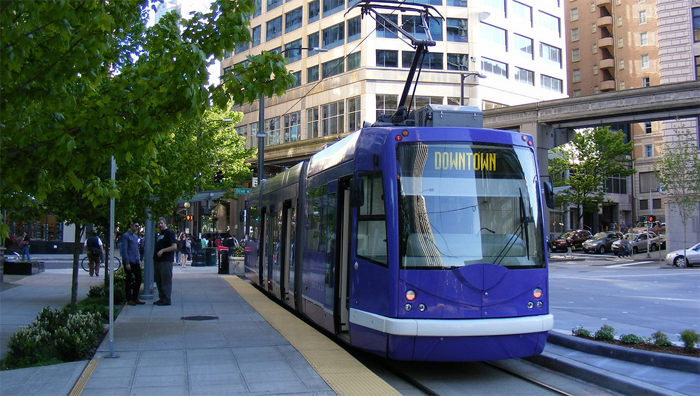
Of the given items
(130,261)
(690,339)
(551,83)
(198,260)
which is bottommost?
(690,339)

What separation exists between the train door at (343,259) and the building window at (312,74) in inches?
1690

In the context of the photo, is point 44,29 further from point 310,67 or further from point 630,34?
→ point 630,34

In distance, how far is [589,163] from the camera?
182 ft

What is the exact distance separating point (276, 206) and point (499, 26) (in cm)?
3902

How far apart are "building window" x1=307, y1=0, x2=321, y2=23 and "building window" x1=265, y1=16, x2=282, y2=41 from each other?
14.0 ft

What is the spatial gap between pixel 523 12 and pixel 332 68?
16.4 m

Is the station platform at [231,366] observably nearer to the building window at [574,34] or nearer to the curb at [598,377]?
the curb at [598,377]

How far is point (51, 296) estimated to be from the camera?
55.2ft

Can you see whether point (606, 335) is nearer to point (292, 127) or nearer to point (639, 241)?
point (639, 241)

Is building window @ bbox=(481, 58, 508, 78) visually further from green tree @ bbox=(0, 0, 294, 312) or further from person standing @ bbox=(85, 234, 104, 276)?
green tree @ bbox=(0, 0, 294, 312)

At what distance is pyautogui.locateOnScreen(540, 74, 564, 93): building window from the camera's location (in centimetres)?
5417

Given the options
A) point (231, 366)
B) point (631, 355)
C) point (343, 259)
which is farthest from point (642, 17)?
point (231, 366)

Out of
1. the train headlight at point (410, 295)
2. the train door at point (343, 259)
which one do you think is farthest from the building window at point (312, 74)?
the train headlight at point (410, 295)

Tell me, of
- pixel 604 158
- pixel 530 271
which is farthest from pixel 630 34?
pixel 530 271
